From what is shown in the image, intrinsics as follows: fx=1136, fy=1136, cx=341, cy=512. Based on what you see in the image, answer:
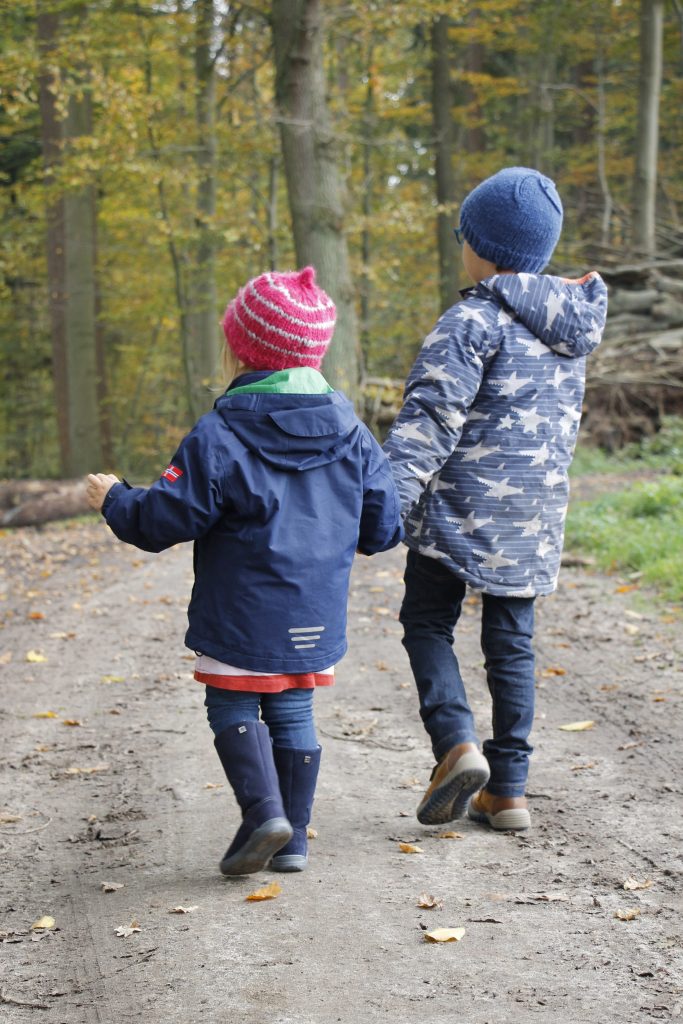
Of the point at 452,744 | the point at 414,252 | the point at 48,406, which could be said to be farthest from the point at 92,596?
the point at 414,252

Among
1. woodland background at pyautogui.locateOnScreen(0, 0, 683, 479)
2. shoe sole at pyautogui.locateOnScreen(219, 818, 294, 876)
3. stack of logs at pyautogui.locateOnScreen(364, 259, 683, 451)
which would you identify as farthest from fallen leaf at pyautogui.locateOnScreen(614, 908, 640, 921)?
stack of logs at pyautogui.locateOnScreen(364, 259, 683, 451)

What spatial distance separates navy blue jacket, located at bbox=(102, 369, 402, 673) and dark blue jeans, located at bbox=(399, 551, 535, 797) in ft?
1.92

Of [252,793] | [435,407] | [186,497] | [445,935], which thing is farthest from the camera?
[435,407]

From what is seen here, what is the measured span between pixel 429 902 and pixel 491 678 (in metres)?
0.95

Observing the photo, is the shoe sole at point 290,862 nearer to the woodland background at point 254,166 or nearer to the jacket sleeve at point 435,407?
the jacket sleeve at point 435,407

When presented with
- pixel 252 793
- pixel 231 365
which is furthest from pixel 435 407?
pixel 252 793

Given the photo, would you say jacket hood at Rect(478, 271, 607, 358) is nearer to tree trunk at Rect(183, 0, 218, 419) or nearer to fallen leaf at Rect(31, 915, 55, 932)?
fallen leaf at Rect(31, 915, 55, 932)

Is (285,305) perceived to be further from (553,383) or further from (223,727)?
(223,727)

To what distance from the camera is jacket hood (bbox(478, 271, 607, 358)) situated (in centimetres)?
375

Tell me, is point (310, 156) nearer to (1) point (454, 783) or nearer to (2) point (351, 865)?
(1) point (454, 783)

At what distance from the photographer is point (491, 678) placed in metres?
3.91

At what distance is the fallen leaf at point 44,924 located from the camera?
3.12 metres

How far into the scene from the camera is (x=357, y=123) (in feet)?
70.9

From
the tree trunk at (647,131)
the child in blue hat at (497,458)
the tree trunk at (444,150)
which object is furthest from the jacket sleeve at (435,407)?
the tree trunk at (647,131)
